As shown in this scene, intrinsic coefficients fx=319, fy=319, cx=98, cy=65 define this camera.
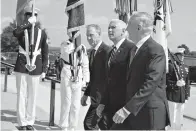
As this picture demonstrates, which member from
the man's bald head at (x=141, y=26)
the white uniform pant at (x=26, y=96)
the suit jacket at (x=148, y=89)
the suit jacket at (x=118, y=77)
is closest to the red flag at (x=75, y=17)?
the white uniform pant at (x=26, y=96)

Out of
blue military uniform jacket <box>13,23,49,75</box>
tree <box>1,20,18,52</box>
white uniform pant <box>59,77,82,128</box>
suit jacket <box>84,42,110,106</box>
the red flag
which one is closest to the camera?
suit jacket <box>84,42,110,106</box>

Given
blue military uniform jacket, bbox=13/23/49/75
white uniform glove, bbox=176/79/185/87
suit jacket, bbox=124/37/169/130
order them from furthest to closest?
Answer: white uniform glove, bbox=176/79/185/87 < blue military uniform jacket, bbox=13/23/49/75 < suit jacket, bbox=124/37/169/130

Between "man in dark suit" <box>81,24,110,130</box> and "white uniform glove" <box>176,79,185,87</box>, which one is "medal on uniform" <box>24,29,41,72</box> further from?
"white uniform glove" <box>176,79,185,87</box>

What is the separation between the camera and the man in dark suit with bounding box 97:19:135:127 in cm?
357

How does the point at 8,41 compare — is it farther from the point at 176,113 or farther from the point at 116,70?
the point at 116,70

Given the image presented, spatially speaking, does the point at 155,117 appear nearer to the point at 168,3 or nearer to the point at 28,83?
the point at 28,83

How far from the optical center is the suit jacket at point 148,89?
105 inches

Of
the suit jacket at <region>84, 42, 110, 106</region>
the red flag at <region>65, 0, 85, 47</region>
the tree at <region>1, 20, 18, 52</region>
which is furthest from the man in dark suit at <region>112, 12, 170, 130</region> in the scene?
the tree at <region>1, 20, 18, 52</region>

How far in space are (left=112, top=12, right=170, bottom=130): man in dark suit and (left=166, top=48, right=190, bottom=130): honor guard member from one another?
3.99 meters

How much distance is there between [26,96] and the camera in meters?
5.45

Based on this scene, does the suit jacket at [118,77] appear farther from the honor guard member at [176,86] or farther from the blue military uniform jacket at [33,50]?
the honor guard member at [176,86]

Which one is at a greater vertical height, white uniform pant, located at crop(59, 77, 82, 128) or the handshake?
the handshake

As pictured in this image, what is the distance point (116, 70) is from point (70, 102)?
2211mm

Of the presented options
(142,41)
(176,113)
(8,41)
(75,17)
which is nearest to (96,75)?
(142,41)
